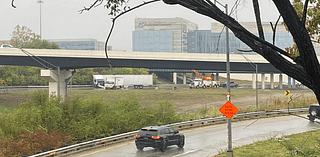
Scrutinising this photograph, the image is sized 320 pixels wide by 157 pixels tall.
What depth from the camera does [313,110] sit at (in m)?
33.7

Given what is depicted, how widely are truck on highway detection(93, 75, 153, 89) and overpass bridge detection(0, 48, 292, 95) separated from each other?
33789 millimetres

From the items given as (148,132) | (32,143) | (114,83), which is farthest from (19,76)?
(148,132)

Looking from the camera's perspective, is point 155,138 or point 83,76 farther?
point 83,76

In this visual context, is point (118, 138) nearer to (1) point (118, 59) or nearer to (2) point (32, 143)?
(2) point (32, 143)

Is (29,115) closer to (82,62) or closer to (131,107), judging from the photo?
(131,107)

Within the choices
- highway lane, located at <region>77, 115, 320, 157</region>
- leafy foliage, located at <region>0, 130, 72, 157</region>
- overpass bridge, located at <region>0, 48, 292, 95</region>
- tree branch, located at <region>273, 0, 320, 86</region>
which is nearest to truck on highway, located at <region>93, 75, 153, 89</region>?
overpass bridge, located at <region>0, 48, 292, 95</region>

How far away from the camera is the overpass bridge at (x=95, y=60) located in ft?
187

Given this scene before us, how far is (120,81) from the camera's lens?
103250 millimetres

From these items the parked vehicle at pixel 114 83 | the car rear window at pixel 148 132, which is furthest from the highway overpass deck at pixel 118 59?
the car rear window at pixel 148 132

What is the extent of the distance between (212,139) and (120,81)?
7901 cm

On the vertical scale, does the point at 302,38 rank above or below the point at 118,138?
above

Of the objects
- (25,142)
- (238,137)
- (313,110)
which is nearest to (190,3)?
(25,142)

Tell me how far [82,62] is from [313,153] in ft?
177

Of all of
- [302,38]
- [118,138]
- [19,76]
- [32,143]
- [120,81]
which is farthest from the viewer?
[120,81]
